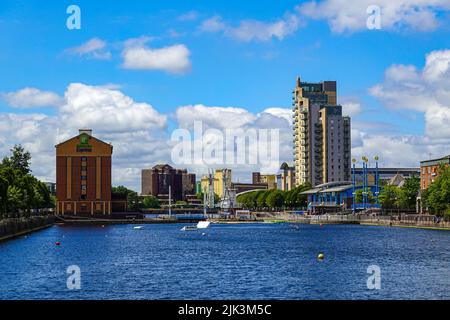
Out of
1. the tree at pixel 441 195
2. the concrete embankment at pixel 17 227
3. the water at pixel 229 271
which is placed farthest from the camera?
the tree at pixel 441 195

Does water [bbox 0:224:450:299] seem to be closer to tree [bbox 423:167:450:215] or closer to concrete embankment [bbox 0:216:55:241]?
concrete embankment [bbox 0:216:55:241]

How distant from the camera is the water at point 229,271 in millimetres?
61750

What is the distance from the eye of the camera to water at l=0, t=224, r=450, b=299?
2431 inches

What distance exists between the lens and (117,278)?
73188mm

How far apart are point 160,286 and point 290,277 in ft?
47.5

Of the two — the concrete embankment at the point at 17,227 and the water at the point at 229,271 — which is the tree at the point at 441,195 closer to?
the water at the point at 229,271

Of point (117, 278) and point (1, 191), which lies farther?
point (1, 191)

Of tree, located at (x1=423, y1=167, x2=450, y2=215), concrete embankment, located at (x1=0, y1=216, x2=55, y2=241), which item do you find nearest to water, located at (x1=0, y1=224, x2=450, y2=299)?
concrete embankment, located at (x1=0, y1=216, x2=55, y2=241)

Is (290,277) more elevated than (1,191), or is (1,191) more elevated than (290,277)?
(1,191)

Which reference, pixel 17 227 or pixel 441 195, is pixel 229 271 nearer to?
pixel 17 227

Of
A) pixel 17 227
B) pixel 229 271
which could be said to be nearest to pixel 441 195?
pixel 17 227

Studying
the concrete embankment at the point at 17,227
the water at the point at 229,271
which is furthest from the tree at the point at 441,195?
the concrete embankment at the point at 17,227
